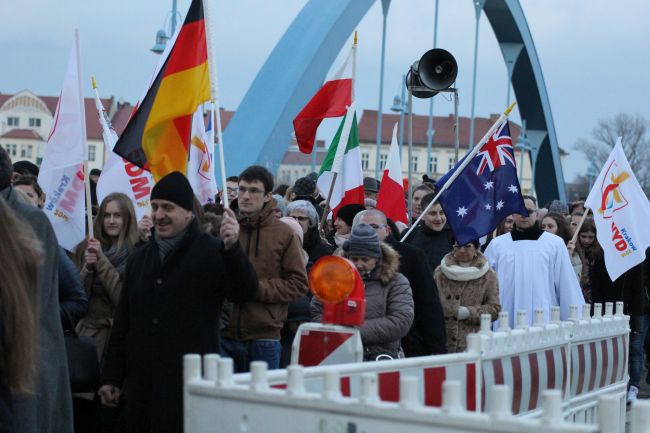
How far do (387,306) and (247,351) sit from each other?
2.75 ft

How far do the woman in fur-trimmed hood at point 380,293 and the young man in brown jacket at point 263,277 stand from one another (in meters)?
0.33

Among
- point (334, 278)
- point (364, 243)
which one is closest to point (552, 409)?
point (334, 278)

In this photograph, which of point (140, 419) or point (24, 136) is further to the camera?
point (24, 136)

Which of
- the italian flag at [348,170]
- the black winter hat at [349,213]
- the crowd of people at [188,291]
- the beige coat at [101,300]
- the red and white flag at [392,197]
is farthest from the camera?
the red and white flag at [392,197]

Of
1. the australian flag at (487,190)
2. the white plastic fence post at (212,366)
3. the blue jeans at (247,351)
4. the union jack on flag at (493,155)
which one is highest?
the union jack on flag at (493,155)

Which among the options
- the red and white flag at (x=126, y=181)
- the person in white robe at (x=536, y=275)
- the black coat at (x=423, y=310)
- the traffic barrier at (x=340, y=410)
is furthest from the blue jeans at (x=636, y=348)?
the traffic barrier at (x=340, y=410)

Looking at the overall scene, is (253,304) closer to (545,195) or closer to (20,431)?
(20,431)

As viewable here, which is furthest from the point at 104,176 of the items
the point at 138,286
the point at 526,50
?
the point at 526,50

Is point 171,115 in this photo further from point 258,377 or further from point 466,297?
point 258,377

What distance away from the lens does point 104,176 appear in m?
9.80

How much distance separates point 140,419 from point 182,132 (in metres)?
1.60

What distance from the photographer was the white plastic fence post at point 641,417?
3.23 meters

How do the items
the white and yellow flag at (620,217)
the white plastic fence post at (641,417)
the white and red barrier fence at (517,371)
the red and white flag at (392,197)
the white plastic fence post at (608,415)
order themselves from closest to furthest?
the white plastic fence post at (641,417)
the white plastic fence post at (608,415)
the white and red barrier fence at (517,371)
the white and yellow flag at (620,217)
the red and white flag at (392,197)

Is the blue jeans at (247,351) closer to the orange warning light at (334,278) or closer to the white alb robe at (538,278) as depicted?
the orange warning light at (334,278)
